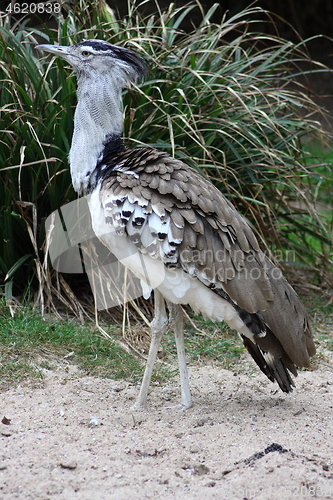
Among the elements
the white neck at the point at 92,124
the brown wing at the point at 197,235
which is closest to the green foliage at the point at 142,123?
the white neck at the point at 92,124

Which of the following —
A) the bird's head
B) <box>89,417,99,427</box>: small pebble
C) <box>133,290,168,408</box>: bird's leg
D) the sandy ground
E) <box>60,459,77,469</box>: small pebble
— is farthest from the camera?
the bird's head

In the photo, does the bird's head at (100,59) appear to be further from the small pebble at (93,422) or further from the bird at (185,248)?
the small pebble at (93,422)

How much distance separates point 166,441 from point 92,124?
1866 mm

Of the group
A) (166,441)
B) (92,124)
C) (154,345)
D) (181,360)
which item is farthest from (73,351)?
(92,124)

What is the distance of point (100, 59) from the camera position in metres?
3.62

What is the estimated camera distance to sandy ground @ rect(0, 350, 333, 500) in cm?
252

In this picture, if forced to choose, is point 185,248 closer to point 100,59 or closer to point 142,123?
point 100,59

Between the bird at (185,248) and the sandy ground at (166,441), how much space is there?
22cm

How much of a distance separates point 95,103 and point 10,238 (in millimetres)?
1297

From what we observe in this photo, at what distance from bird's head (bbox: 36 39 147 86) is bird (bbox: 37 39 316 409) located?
202 mm

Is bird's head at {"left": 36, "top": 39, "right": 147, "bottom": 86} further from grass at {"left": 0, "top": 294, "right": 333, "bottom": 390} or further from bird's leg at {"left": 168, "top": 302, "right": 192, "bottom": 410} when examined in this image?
grass at {"left": 0, "top": 294, "right": 333, "bottom": 390}

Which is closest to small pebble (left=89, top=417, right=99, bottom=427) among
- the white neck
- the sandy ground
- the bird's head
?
the sandy ground

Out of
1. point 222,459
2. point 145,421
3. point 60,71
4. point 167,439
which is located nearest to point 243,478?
point 222,459

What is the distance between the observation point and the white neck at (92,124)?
3.50m
